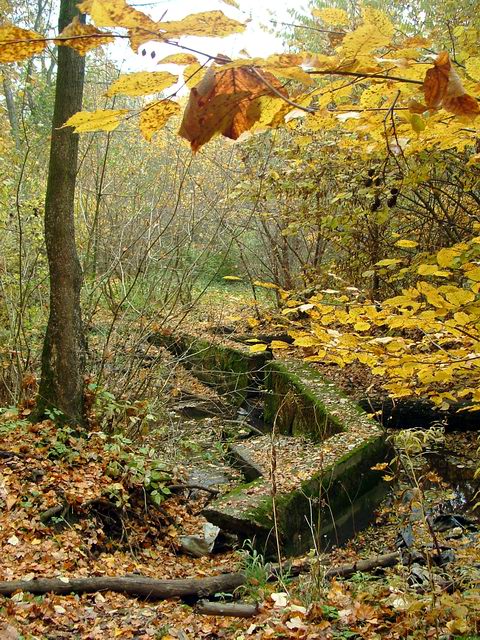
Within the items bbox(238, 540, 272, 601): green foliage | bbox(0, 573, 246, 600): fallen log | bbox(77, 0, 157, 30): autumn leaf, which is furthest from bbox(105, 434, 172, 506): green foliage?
bbox(77, 0, 157, 30): autumn leaf

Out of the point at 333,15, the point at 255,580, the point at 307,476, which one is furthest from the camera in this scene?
the point at 307,476

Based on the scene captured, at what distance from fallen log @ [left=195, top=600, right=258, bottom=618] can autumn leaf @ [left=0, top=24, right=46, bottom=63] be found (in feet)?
11.6

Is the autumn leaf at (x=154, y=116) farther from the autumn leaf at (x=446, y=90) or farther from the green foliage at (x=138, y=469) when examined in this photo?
the green foliage at (x=138, y=469)

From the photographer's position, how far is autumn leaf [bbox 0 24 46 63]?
31.9 inches

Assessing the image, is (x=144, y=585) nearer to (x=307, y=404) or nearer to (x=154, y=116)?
(x=154, y=116)

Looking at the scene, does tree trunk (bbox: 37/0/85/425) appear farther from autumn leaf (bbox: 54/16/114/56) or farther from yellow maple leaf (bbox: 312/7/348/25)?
autumn leaf (bbox: 54/16/114/56)

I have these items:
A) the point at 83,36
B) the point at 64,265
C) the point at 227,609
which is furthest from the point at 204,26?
the point at 64,265

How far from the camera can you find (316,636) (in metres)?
2.78

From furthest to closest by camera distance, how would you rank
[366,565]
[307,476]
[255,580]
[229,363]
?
[229,363] → [307,476] → [366,565] → [255,580]

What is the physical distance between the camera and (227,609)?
11.8ft

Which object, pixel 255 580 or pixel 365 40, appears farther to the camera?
pixel 255 580

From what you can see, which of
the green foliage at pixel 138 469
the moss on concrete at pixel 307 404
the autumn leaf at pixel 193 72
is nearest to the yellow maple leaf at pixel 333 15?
the autumn leaf at pixel 193 72

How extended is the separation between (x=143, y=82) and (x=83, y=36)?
0.11 metres

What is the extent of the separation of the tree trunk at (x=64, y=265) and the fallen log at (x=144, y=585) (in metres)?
1.96
